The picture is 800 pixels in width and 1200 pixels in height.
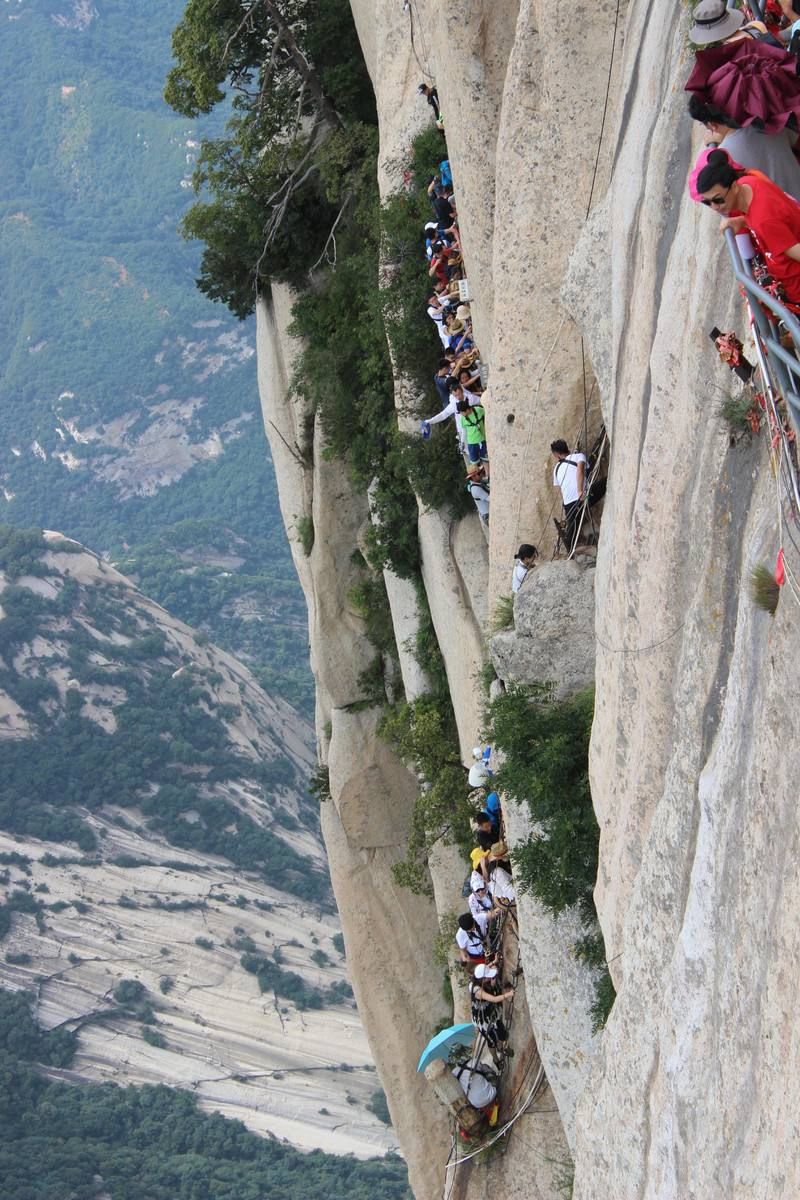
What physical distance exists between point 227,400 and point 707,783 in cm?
17182

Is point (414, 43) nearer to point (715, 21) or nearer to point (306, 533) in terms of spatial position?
point (306, 533)

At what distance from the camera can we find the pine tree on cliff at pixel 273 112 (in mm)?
27281

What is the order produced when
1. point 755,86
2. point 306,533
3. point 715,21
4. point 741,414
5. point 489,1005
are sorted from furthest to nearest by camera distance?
1. point 306,533
2. point 489,1005
3. point 741,414
4. point 715,21
5. point 755,86

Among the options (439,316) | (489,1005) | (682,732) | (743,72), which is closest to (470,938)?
(489,1005)

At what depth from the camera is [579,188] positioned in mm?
16031

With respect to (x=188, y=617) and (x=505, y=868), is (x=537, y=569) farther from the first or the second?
(x=188, y=617)

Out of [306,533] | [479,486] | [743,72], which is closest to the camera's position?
[743,72]

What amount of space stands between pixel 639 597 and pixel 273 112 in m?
18.8

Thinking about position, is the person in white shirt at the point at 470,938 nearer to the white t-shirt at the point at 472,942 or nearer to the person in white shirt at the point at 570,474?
the white t-shirt at the point at 472,942

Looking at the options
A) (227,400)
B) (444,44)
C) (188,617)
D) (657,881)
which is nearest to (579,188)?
(444,44)

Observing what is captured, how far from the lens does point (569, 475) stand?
1569 cm

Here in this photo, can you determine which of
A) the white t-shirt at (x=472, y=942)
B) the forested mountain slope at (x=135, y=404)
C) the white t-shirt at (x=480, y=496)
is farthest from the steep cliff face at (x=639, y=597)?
the forested mountain slope at (x=135, y=404)

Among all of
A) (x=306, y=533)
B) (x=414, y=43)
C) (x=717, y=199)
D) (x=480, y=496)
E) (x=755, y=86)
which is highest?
(x=414, y=43)

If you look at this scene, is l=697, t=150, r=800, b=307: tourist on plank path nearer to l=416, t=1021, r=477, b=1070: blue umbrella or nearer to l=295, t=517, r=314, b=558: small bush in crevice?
l=416, t=1021, r=477, b=1070: blue umbrella
